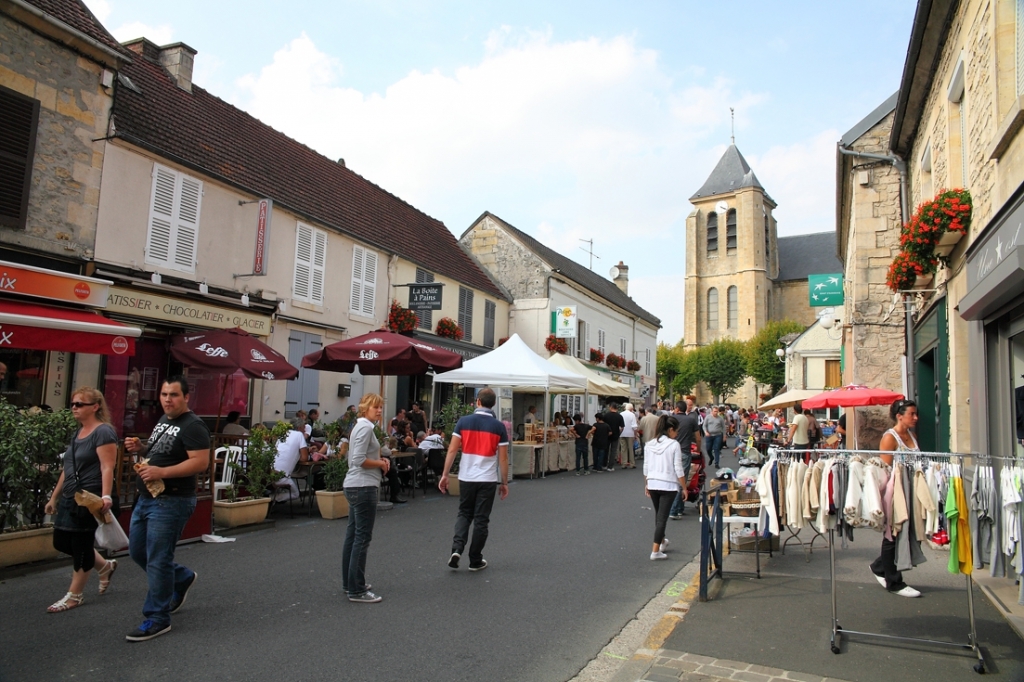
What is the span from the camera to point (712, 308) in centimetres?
6200

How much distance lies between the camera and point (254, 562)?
21.5 feet

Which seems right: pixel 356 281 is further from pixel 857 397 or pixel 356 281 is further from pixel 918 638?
pixel 918 638

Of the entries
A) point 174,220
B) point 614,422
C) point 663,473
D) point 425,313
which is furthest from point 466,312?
point 663,473

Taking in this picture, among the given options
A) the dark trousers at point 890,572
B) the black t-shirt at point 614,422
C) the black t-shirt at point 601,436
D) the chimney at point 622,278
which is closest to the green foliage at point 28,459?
the dark trousers at point 890,572

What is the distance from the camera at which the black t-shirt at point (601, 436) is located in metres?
17.0

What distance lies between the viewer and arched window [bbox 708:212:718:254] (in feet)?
201

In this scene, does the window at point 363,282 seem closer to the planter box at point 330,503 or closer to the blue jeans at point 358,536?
the planter box at point 330,503

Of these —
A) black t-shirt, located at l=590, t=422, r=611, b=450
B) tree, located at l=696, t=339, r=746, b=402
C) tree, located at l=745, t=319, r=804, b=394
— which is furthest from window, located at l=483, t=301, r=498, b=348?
tree, located at l=696, t=339, r=746, b=402

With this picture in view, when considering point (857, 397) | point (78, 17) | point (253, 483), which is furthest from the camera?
point (857, 397)

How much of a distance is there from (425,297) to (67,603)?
45.9 feet

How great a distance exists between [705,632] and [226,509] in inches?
223

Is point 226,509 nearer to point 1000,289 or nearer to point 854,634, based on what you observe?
Answer: point 854,634

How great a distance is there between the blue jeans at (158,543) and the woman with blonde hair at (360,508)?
1.22m

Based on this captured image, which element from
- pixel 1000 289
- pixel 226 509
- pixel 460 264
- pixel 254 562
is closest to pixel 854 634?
pixel 1000 289
